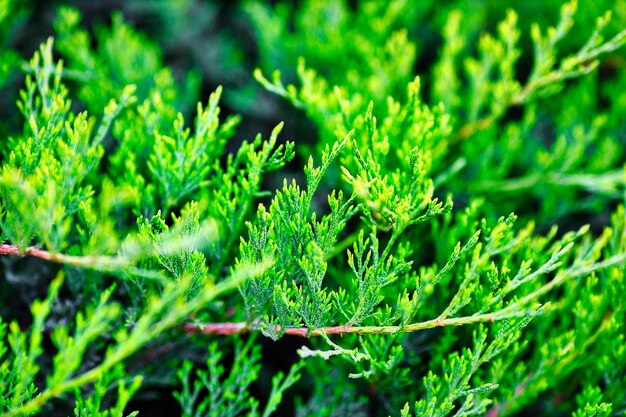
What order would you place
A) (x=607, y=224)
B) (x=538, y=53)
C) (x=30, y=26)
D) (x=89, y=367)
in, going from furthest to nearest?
1. (x=30, y=26)
2. (x=607, y=224)
3. (x=538, y=53)
4. (x=89, y=367)

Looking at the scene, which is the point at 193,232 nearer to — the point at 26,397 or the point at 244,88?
the point at 26,397

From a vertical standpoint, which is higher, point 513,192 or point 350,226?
point 513,192

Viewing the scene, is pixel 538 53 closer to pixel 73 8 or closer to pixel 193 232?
pixel 193 232

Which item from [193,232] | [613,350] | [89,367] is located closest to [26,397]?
[89,367]

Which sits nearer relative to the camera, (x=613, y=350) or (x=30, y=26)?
(x=613, y=350)

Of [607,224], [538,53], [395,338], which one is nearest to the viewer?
[395,338]

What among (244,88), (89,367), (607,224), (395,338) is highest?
(244,88)
